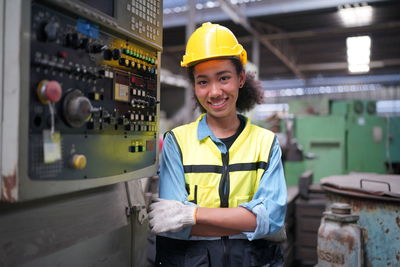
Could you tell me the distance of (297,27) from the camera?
5.82 metres

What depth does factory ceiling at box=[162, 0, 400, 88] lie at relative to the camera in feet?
15.4

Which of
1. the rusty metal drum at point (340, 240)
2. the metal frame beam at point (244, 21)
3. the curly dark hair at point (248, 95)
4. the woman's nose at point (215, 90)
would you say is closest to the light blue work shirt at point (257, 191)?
the woman's nose at point (215, 90)

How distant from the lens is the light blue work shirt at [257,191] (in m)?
1.00

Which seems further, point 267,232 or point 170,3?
→ point 170,3

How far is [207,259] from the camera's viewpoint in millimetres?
1033

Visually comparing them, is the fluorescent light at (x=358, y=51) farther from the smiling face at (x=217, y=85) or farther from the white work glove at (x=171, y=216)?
the white work glove at (x=171, y=216)

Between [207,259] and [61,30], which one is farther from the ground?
[61,30]

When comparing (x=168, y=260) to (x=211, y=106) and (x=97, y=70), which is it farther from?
(x=97, y=70)

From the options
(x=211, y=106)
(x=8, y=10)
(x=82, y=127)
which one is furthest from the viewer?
(x=211, y=106)

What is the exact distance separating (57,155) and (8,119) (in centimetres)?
11

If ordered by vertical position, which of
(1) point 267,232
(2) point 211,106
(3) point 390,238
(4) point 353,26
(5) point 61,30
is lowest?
(3) point 390,238

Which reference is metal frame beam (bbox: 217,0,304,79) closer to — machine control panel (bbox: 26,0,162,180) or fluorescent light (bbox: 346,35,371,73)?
fluorescent light (bbox: 346,35,371,73)

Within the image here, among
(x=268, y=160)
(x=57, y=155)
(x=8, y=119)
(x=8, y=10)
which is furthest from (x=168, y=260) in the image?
(x=8, y=10)

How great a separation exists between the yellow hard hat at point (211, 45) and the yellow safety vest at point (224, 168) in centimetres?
25
